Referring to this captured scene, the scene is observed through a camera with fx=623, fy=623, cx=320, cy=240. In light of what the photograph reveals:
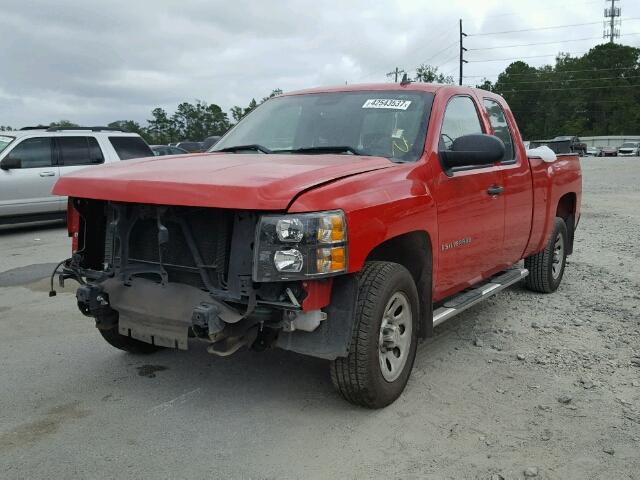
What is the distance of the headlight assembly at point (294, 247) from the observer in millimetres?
3100

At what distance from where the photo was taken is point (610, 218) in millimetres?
12641

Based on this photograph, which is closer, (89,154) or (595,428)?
(595,428)

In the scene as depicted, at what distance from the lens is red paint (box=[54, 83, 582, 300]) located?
3176mm

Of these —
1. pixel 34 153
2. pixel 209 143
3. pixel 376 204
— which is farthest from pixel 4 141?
pixel 376 204

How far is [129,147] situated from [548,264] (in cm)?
908

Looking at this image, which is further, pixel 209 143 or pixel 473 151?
pixel 209 143

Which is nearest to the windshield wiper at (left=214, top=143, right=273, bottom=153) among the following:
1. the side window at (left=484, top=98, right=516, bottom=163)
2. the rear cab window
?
the side window at (left=484, top=98, right=516, bottom=163)

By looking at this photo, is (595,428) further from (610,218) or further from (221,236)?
(610,218)

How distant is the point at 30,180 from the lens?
11.1 m

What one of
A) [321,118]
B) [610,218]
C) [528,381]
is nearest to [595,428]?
[528,381]

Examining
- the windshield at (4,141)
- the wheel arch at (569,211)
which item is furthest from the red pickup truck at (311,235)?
the windshield at (4,141)

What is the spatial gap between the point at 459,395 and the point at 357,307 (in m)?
1.04

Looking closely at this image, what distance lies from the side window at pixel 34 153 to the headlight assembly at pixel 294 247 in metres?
9.42

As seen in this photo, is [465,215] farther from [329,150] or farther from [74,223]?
[74,223]
